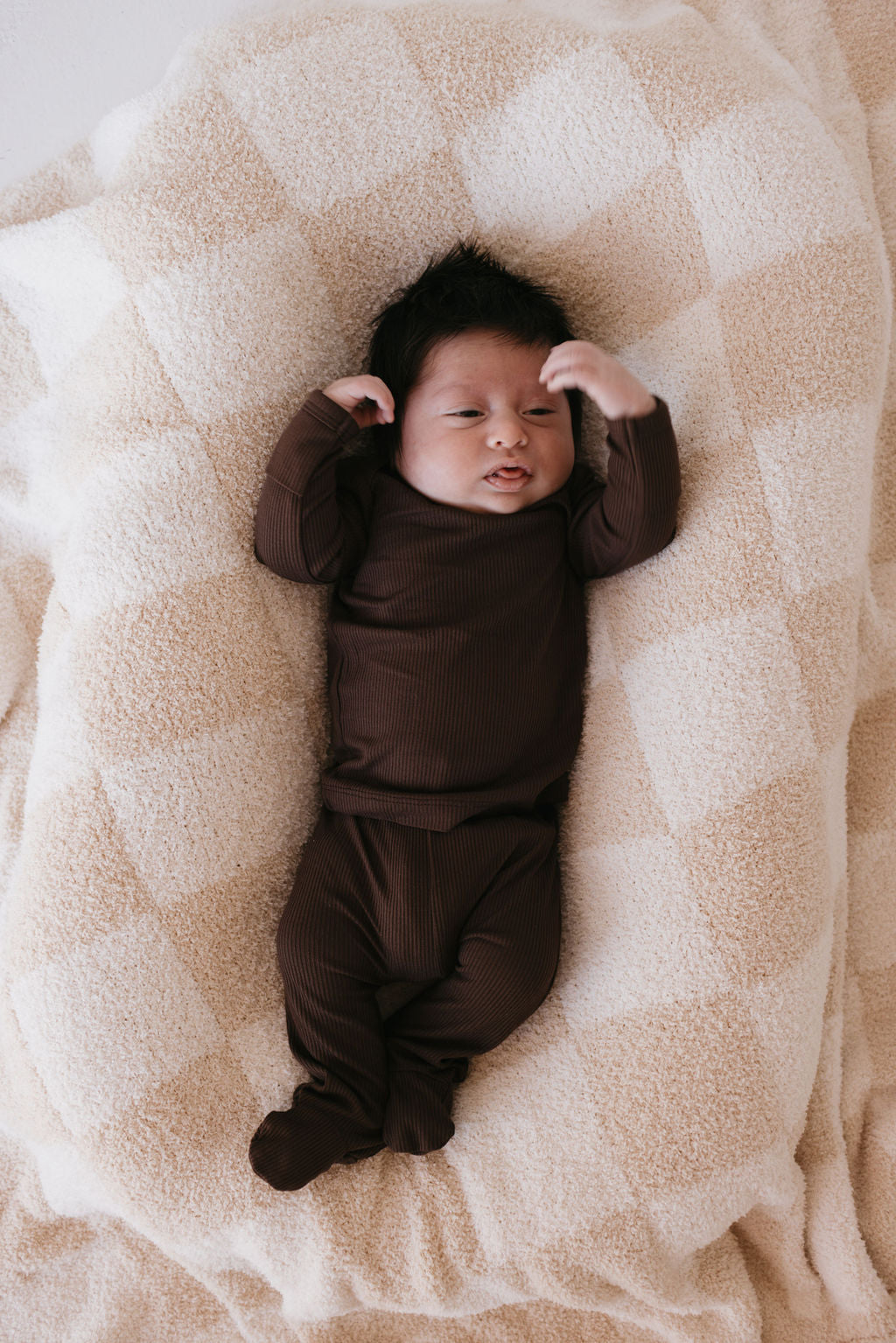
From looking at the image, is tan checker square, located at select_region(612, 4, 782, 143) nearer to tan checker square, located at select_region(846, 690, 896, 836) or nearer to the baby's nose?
the baby's nose

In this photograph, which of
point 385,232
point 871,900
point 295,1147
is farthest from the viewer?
point 871,900

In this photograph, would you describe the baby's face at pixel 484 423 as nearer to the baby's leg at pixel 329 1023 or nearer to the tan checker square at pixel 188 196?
the tan checker square at pixel 188 196

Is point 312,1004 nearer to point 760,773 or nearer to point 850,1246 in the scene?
point 760,773

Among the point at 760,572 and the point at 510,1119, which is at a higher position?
the point at 760,572

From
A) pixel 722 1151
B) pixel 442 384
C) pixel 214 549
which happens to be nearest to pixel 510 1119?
pixel 722 1151

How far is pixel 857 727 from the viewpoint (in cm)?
149

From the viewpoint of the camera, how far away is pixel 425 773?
1276mm

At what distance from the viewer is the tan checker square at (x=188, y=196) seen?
1277 millimetres

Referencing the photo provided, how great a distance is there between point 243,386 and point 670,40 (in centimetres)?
80

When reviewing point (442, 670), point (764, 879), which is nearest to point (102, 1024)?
point (442, 670)

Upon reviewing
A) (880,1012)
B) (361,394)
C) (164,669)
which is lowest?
(880,1012)

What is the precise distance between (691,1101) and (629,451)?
0.88 metres

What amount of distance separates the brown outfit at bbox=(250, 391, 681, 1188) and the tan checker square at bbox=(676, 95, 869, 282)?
11.2 inches

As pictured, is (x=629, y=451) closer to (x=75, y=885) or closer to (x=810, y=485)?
(x=810, y=485)
